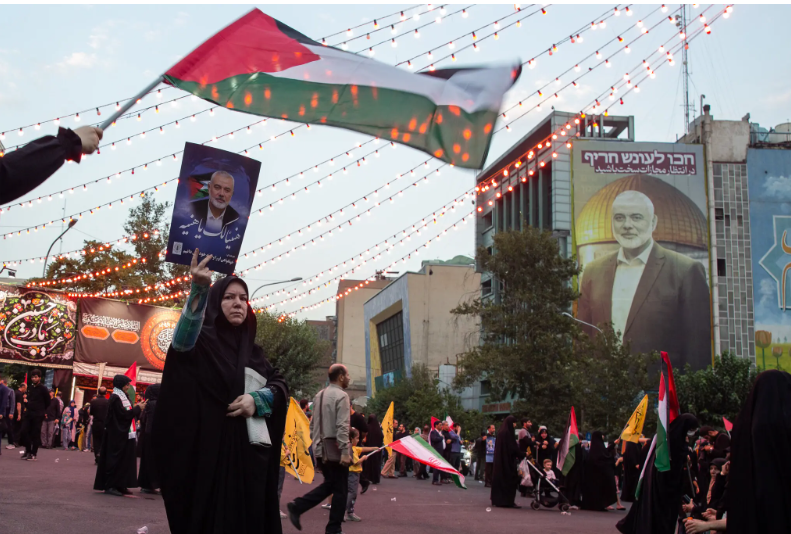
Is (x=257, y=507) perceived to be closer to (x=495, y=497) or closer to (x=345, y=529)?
(x=345, y=529)

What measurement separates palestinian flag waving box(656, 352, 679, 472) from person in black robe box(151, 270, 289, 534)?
4316 millimetres

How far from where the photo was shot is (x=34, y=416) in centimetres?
1777

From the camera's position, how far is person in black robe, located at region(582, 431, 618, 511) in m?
15.5

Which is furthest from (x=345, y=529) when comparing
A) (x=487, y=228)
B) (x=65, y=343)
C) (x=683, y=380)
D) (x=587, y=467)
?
(x=487, y=228)

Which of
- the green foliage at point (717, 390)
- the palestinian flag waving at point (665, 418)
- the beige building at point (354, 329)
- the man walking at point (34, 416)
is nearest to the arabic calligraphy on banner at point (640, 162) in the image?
the green foliage at point (717, 390)

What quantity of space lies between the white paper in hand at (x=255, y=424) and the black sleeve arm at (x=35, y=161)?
183cm

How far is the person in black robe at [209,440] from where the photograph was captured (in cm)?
419

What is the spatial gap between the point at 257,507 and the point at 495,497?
11.2 m

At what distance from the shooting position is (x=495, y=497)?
48.6ft

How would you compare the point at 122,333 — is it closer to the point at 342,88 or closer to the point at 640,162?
the point at 342,88

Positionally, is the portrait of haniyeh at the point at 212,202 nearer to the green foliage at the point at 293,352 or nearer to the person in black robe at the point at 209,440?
the person in black robe at the point at 209,440

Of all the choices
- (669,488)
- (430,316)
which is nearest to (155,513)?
(669,488)

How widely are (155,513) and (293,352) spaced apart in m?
36.2

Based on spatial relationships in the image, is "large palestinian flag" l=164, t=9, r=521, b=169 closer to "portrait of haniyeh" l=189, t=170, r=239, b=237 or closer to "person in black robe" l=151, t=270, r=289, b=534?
"portrait of haniyeh" l=189, t=170, r=239, b=237
